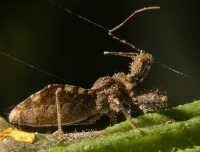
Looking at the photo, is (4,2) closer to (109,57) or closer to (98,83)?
(109,57)

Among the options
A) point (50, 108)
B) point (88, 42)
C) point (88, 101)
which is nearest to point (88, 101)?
point (88, 101)

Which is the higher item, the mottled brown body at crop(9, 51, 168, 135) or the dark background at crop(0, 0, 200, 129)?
the dark background at crop(0, 0, 200, 129)

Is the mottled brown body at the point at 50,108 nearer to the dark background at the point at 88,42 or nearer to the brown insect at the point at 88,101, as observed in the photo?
the brown insect at the point at 88,101

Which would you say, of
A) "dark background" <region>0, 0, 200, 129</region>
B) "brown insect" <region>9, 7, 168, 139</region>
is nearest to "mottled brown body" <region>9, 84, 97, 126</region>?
"brown insect" <region>9, 7, 168, 139</region>

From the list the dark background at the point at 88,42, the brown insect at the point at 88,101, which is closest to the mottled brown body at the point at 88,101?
the brown insect at the point at 88,101

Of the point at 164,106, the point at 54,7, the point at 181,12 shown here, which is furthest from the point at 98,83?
the point at 181,12

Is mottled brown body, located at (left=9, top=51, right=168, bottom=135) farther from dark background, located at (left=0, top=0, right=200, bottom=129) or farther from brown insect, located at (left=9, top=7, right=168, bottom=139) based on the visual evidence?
dark background, located at (left=0, top=0, right=200, bottom=129)

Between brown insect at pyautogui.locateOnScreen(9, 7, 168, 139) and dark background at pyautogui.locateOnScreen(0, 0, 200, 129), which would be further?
dark background at pyautogui.locateOnScreen(0, 0, 200, 129)
